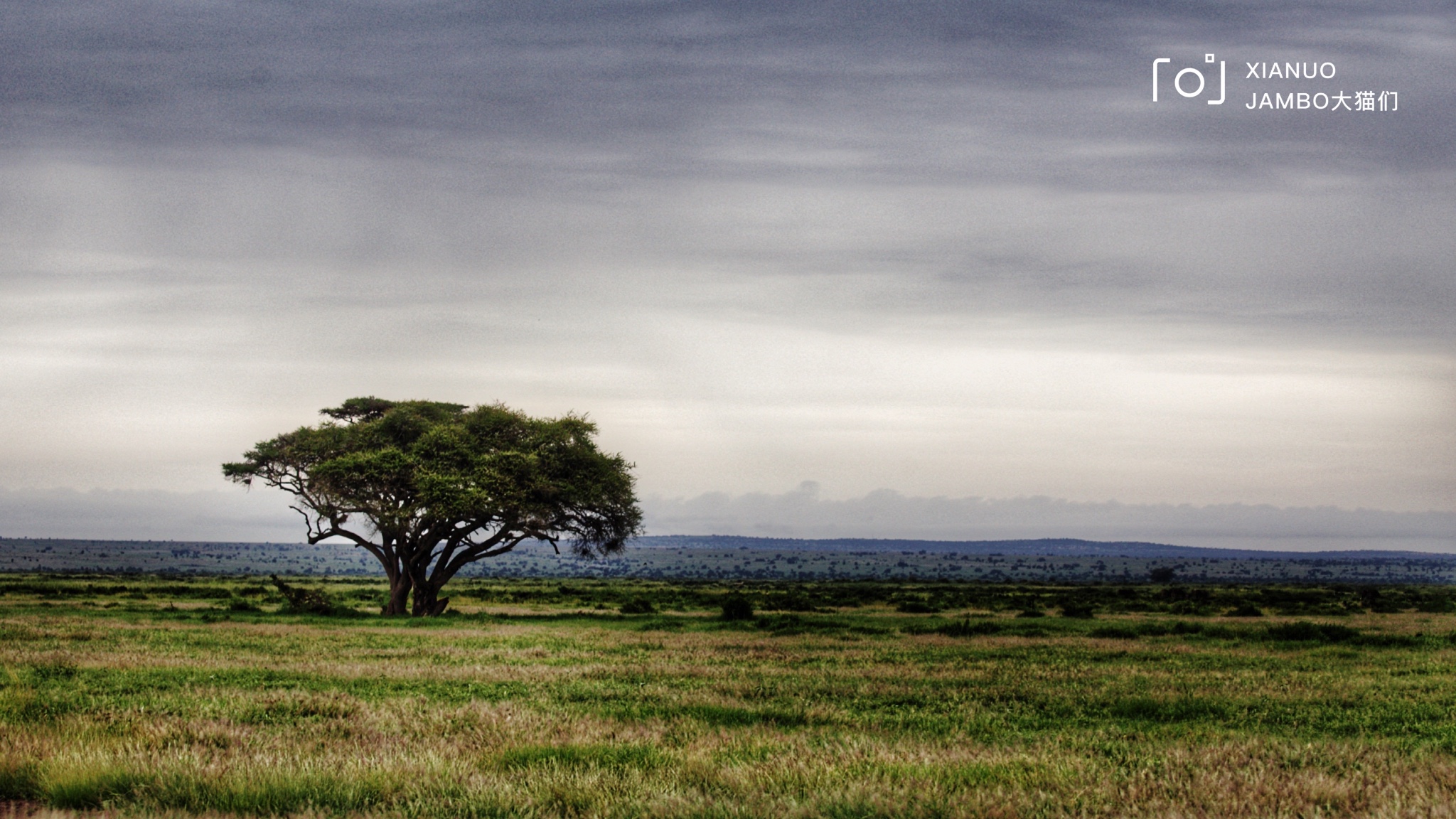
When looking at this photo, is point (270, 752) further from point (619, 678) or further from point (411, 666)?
point (411, 666)

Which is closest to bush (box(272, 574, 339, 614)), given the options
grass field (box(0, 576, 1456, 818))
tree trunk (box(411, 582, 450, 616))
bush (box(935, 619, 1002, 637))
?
tree trunk (box(411, 582, 450, 616))

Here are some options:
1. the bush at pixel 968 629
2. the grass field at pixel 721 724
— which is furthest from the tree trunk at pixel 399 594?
the bush at pixel 968 629

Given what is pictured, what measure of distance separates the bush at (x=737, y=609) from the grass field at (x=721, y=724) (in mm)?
10382

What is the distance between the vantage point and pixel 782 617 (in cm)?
4175

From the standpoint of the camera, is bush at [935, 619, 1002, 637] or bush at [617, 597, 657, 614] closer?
bush at [935, 619, 1002, 637]

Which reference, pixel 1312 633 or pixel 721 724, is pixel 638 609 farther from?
pixel 721 724

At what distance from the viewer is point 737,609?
4338cm

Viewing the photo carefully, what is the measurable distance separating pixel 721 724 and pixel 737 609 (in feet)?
99.8

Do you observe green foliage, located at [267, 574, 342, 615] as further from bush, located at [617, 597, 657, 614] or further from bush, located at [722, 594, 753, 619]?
bush, located at [722, 594, 753, 619]

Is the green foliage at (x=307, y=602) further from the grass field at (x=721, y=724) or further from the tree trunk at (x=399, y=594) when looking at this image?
the grass field at (x=721, y=724)

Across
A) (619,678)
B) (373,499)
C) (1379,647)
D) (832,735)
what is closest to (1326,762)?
(832,735)

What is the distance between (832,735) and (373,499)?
37962mm

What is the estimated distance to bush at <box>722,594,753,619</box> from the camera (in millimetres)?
42906

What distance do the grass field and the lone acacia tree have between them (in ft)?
44.1
